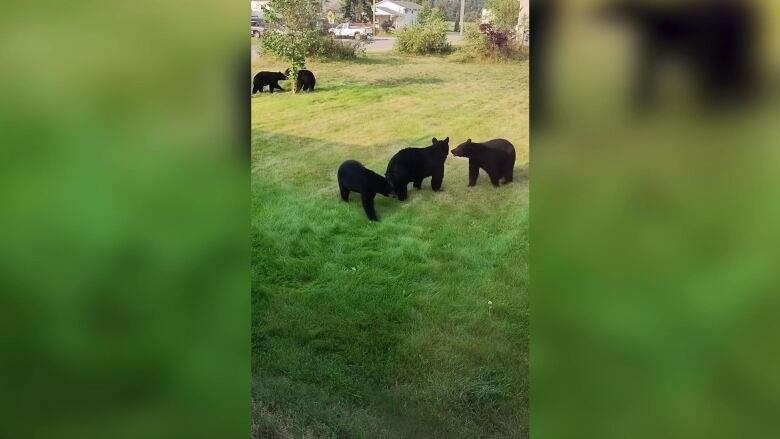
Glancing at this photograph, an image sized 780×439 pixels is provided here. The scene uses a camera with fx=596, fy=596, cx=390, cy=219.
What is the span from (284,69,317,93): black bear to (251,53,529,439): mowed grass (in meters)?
0.03

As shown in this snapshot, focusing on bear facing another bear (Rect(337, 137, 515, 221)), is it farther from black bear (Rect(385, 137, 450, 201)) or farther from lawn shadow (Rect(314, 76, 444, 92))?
lawn shadow (Rect(314, 76, 444, 92))

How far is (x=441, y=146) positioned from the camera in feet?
7.73

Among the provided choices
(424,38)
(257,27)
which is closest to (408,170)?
(424,38)

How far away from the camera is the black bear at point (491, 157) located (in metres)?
2.28

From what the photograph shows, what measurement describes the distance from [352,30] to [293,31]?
0.76ft

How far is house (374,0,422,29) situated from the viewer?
7.72 feet

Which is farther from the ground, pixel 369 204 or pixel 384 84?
pixel 384 84
